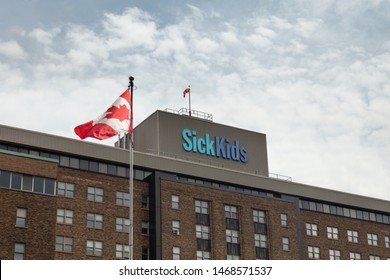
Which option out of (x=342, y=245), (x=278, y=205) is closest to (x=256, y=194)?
(x=278, y=205)

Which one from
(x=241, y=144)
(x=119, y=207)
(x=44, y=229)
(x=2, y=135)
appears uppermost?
(x=241, y=144)

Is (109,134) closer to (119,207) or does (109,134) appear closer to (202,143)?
(119,207)

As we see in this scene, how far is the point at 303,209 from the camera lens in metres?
83.2

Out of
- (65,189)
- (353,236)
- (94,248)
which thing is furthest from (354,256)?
(65,189)

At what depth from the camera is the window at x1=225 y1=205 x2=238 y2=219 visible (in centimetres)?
7481

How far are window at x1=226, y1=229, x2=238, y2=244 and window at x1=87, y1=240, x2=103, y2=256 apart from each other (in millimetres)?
15159

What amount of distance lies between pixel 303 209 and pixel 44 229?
36408 mm

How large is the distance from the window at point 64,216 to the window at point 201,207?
1448 cm

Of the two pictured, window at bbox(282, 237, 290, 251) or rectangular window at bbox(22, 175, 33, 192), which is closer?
rectangular window at bbox(22, 175, 33, 192)

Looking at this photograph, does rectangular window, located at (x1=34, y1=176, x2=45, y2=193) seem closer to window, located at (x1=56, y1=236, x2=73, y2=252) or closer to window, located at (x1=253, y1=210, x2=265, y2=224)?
window, located at (x1=56, y1=236, x2=73, y2=252)

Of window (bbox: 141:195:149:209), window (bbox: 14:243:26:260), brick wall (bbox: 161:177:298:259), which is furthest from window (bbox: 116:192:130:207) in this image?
window (bbox: 14:243:26:260)

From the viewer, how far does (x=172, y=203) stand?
71.1 meters

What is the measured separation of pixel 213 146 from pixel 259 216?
9.99m

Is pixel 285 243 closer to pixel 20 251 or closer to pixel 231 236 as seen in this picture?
pixel 231 236
